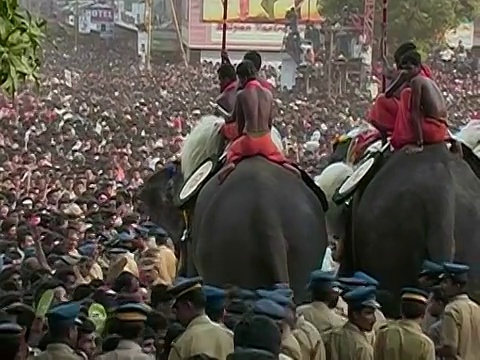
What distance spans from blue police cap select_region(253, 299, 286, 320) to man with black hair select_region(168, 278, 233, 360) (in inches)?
12.1

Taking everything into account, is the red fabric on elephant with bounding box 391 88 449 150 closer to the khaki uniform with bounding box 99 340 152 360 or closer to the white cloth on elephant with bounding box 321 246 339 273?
the white cloth on elephant with bounding box 321 246 339 273

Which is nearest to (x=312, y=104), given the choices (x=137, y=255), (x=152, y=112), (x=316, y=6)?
(x=152, y=112)

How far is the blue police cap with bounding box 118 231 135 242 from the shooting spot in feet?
43.5

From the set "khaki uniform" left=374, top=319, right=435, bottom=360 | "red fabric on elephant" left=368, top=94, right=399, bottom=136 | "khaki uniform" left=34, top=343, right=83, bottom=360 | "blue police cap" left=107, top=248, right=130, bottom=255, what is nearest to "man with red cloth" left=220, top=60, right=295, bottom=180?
"red fabric on elephant" left=368, top=94, right=399, bottom=136

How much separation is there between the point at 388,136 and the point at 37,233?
11.0 ft

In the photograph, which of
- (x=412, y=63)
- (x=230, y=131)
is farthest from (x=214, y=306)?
(x=230, y=131)

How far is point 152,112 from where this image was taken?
38.8 m

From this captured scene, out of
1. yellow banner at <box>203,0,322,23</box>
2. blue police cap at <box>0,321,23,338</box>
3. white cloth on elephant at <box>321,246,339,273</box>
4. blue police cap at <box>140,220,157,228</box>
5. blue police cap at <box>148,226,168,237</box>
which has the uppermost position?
blue police cap at <box>0,321,23,338</box>

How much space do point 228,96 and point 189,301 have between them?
415 centimetres

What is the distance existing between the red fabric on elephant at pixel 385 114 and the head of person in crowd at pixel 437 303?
2.22 metres

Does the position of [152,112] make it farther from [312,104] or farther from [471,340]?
[471,340]

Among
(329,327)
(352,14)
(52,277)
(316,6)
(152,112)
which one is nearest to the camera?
(329,327)

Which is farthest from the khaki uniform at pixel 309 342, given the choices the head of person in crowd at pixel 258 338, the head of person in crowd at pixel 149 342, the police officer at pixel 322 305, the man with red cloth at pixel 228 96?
the man with red cloth at pixel 228 96

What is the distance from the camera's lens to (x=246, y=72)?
427 inches
